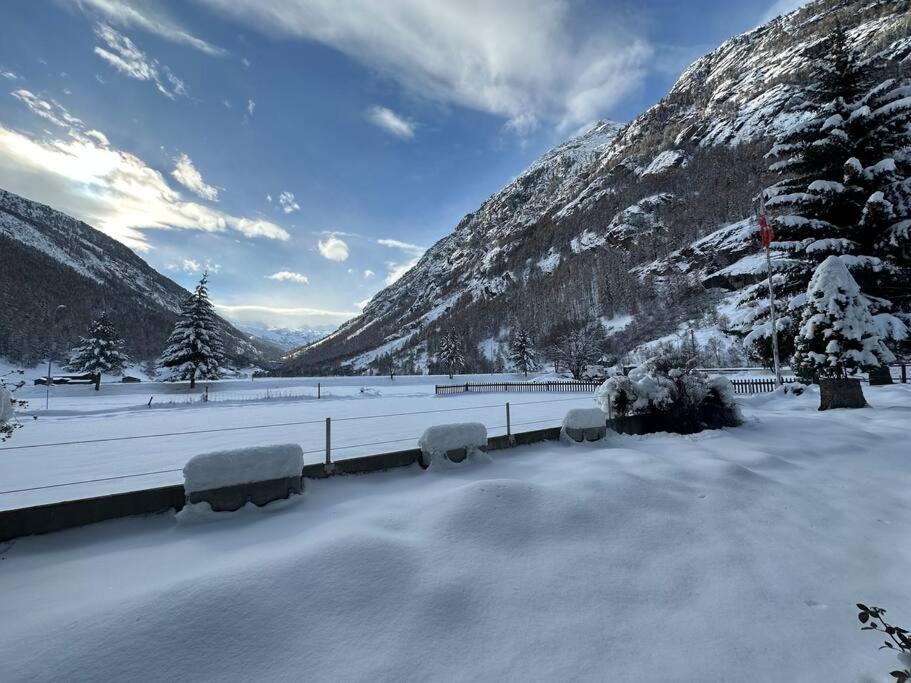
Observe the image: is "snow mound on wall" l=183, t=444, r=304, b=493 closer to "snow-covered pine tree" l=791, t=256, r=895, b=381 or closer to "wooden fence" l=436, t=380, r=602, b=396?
"snow-covered pine tree" l=791, t=256, r=895, b=381

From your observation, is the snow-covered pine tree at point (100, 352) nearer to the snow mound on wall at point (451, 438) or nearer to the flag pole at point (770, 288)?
the snow mound on wall at point (451, 438)

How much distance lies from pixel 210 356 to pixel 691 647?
42.0 metres

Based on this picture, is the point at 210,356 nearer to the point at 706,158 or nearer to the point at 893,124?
the point at 893,124

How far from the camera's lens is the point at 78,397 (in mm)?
28609

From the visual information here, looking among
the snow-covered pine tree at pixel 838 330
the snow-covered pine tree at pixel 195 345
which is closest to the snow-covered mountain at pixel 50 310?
the snow-covered pine tree at pixel 195 345

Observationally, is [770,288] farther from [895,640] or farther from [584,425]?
[895,640]

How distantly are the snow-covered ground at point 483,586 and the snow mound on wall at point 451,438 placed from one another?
99 cm

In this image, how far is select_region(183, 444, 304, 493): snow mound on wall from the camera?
4949 mm

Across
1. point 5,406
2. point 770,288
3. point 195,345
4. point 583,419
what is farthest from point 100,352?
point 770,288

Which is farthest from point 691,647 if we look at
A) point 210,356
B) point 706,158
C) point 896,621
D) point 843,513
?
point 706,158

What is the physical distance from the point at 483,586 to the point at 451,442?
3678mm

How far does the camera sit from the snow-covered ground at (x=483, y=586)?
2682 millimetres

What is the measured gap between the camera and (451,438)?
7.16 meters

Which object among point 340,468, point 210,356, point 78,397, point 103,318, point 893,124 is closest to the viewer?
point 340,468
